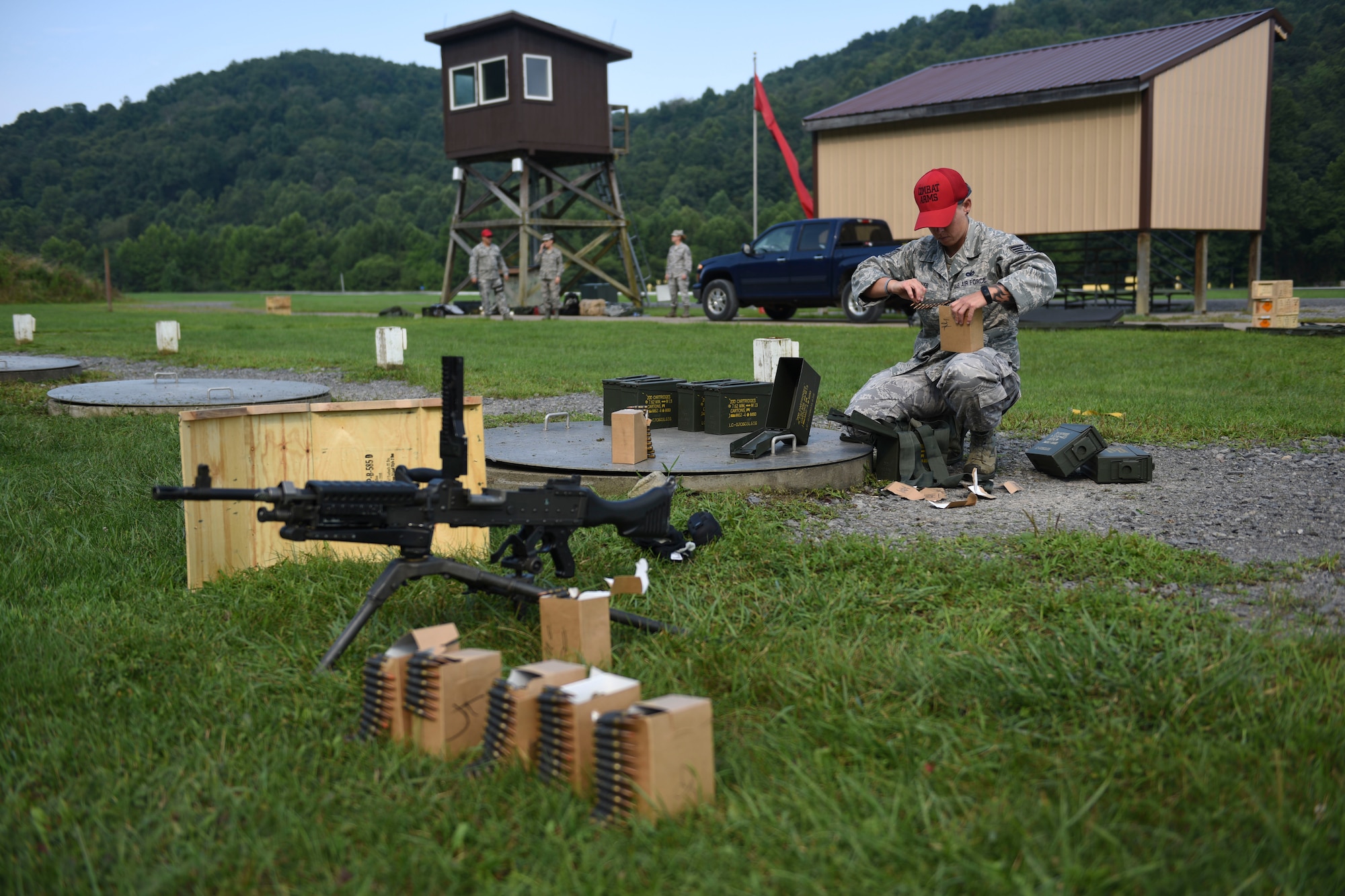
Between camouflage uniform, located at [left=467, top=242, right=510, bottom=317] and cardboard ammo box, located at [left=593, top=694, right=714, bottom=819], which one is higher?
camouflage uniform, located at [left=467, top=242, right=510, bottom=317]

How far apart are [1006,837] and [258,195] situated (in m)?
111

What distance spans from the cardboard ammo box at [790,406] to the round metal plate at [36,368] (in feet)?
27.3

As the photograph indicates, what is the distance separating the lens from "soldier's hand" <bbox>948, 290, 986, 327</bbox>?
545 centimetres

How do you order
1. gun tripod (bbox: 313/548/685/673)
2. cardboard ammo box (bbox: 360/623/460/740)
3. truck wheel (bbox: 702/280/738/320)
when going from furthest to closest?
truck wheel (bbox: 702/280/738/320)
gun tripod (bbox: 313/548/685/673)
cardboard ammo box (bbox: 360/623/460/740)

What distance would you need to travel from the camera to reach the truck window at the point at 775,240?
20.5m

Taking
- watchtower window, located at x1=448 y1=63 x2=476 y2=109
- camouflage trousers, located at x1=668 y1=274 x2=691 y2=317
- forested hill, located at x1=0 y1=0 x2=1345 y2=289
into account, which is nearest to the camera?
camouflage trousers, located at x1=668 y1=274 x2=691 y2=317

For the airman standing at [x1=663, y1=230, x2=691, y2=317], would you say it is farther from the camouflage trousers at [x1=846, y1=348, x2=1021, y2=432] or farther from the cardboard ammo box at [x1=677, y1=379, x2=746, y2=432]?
the camouflage trousers at [x1=846, y1=348, x2=1021, y2=432]

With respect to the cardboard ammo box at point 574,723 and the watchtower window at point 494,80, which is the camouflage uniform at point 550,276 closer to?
the watchtower window at point 494,80

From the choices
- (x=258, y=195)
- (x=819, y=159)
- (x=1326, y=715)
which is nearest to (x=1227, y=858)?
(x=1326, y=715)

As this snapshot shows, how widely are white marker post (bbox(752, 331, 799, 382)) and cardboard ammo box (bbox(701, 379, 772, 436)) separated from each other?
129 centimetres

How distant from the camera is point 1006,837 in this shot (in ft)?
6.84

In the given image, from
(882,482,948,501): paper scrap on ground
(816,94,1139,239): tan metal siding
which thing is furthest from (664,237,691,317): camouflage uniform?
(882,482,948,501): paper scrap on ground

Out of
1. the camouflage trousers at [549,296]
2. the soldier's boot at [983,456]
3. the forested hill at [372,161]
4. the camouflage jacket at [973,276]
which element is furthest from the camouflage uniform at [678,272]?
the forested hill at [372,161]

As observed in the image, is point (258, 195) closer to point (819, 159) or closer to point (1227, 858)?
point (819, 159)
